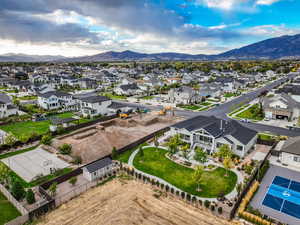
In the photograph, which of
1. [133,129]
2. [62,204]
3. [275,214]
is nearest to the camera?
[275,214]

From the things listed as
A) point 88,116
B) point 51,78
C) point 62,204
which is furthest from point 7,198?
point 51,78

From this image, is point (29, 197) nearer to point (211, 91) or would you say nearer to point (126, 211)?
point (126, 211)

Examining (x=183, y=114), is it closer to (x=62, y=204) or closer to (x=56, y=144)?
(x=56, y=144)

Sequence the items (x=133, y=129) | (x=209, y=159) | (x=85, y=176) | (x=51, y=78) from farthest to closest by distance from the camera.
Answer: (x=51, y=78) → (x=133, y=129) → (x=209, y=159) → (x=85, y=176)

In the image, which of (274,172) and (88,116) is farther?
(88,116)

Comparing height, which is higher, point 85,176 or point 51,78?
point 51,78

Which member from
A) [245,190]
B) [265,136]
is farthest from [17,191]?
[265,136]
